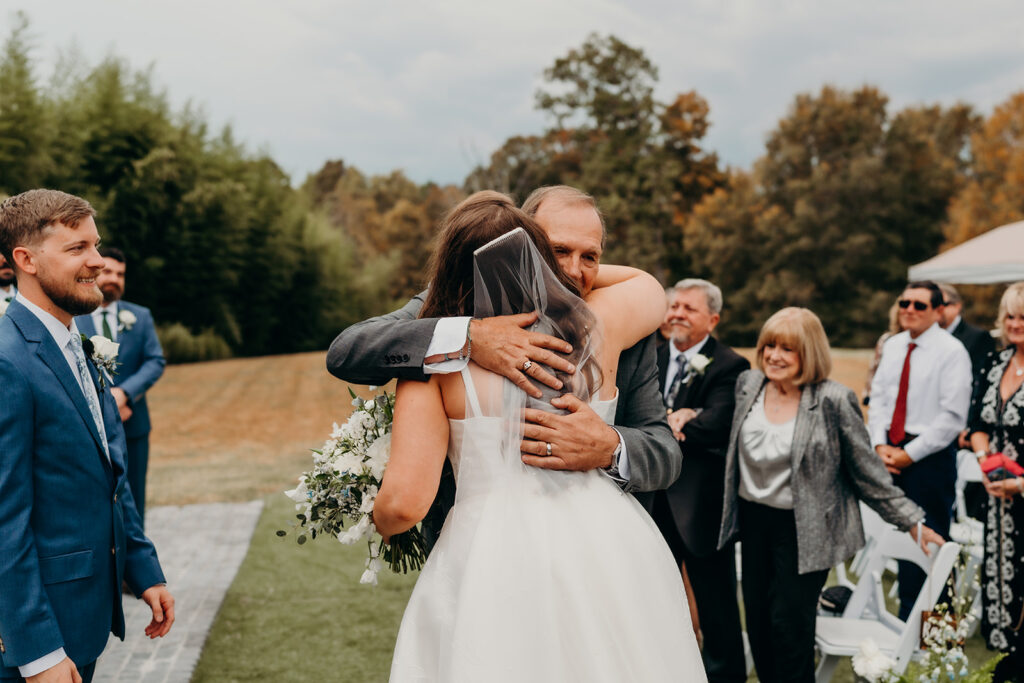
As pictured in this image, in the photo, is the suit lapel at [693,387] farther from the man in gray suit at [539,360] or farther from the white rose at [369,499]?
the white rose at [369,499]

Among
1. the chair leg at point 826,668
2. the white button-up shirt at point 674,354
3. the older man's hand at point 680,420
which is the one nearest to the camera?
the chair leg at point 826,668

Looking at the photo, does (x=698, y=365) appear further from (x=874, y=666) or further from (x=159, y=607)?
(x=159, y=607)

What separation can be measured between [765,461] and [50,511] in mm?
3109

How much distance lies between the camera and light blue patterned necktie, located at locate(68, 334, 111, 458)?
2.54 metres

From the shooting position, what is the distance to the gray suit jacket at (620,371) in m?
1.96

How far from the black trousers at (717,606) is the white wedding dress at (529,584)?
2.51m

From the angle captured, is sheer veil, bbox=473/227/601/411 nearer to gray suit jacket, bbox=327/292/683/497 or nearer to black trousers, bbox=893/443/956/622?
gray suit jacket, bbox=327/292/683/497

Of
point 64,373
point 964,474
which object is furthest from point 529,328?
point 964,474

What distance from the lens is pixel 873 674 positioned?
293 centimetres

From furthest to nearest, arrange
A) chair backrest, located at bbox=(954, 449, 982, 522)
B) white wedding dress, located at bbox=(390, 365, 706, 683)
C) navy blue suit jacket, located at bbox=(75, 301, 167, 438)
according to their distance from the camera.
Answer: chair backrest, located at bbox=(954, 449, 982, 522)
navy blue suit jacket, located at bbox=(75, 301, 167, 438)
white wedding dress, located at bbox=(390, 365, 706, 683)

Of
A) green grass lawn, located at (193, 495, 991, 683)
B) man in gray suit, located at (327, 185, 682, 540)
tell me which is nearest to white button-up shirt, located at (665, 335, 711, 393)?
green grass lawn, located at (193, 495, 991, 683)

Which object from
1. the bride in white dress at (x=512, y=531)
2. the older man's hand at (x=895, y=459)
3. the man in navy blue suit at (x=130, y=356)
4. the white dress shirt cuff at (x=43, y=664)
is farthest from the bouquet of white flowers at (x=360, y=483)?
the older man's hand at (x=895, y=459)

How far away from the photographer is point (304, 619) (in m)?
5.63

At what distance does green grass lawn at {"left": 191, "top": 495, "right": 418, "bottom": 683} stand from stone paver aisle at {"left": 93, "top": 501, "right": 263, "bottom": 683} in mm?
106
